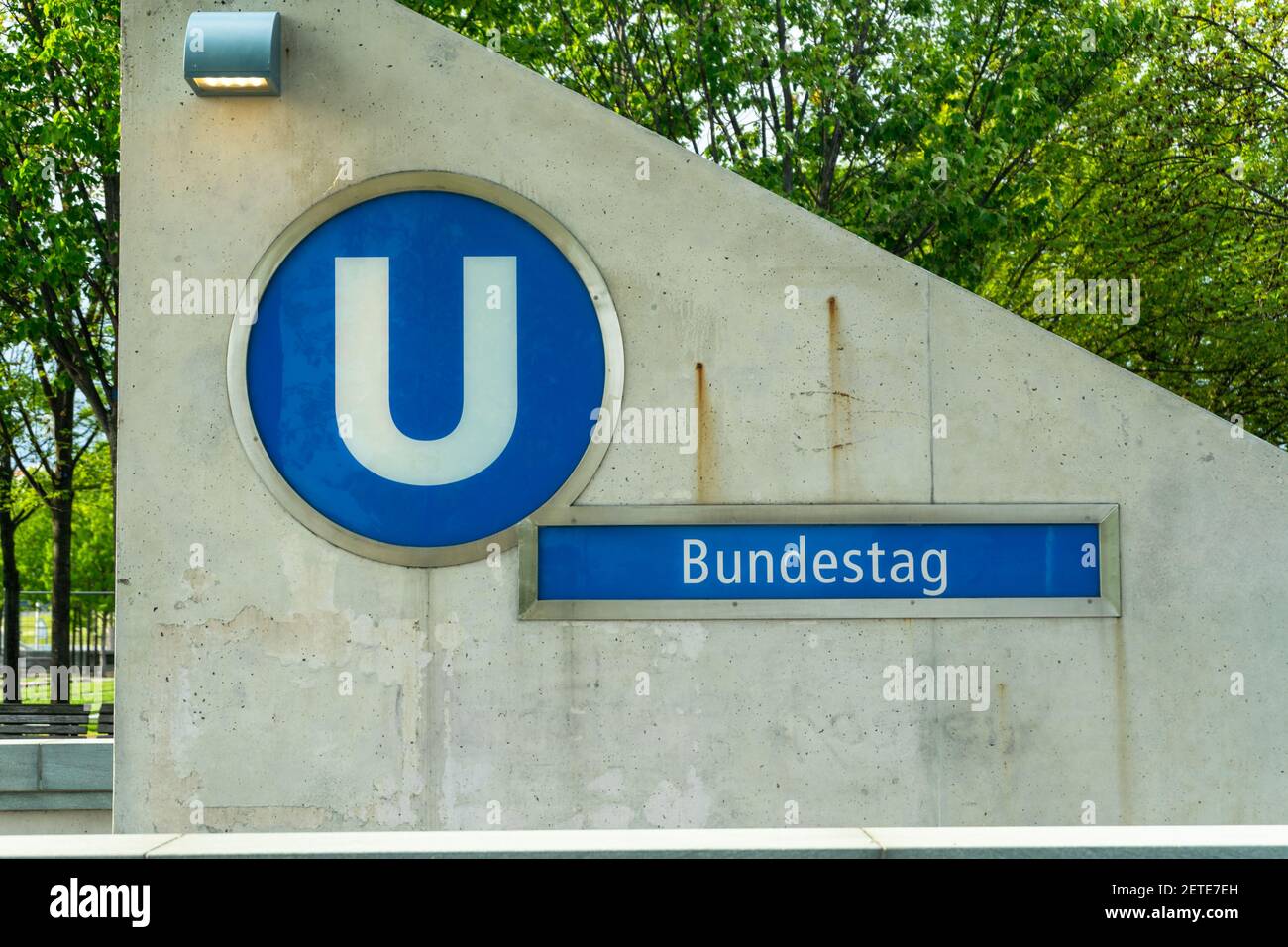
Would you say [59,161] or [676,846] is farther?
A: [59,161]

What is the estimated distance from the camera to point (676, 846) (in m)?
3.60

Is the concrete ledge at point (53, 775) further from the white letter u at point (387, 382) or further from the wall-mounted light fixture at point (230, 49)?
the wall-mounted light fixture at point (230, 49)

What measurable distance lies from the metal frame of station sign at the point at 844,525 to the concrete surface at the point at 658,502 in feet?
0.23

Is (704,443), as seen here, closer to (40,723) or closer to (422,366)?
(422,366)

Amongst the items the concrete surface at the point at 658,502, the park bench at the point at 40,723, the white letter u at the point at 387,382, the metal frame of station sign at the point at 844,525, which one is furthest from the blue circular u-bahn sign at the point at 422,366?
the park bench at the point at 40,723

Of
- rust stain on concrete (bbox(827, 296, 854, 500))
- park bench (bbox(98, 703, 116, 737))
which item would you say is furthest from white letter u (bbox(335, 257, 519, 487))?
park bench (bbox(98, 703, 116, 737))

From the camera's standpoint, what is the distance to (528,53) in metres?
13.4

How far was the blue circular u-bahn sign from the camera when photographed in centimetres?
603

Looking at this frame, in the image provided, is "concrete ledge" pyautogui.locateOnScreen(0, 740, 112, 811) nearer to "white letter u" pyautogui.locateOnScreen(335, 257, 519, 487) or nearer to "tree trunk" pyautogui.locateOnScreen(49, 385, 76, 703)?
"white letter u" pyautogui.locateOnScreen(335, 257, 519, 487)

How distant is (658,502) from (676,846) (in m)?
2.61

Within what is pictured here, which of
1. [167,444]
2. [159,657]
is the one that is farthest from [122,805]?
[167,444]

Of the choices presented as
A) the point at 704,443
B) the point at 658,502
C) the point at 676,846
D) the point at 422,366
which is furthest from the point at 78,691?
the point at 676,846

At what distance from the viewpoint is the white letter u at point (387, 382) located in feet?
19.8

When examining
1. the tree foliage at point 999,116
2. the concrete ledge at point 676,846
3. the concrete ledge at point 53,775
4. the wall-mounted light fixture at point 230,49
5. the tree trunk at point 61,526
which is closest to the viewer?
the concrete ledge at point 676,846
